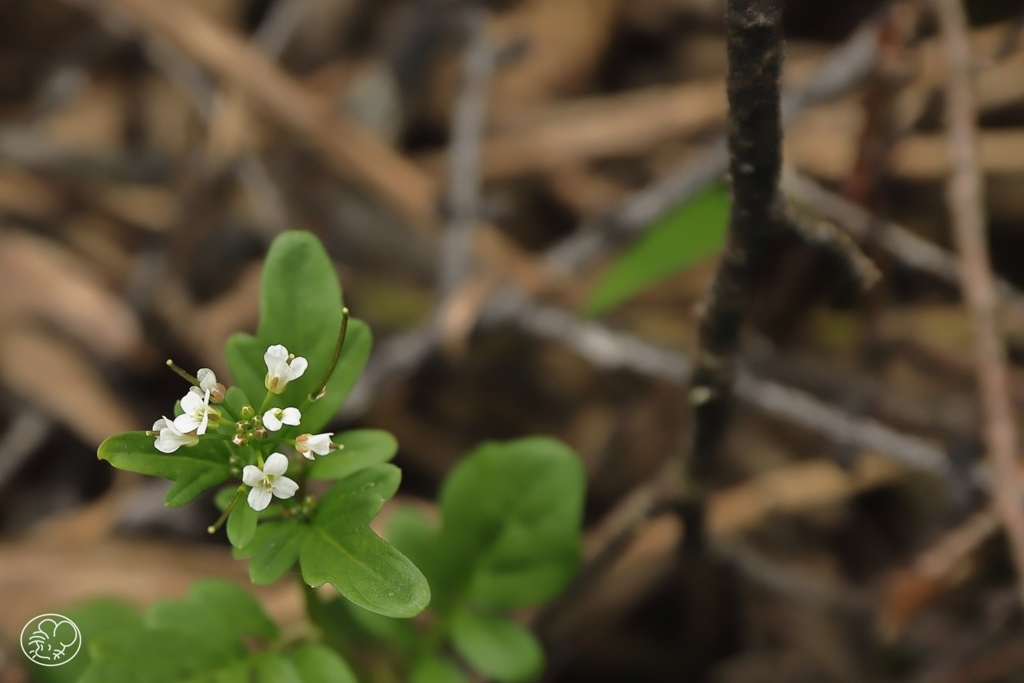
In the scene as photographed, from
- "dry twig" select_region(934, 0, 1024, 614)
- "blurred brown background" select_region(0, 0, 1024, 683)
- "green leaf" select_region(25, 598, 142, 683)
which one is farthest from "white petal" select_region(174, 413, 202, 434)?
"dry twig" select_region(934, 0, 1024, 614)

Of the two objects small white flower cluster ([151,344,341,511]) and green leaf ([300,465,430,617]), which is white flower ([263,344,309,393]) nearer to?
small white flower cluster ([151,344,341,511])

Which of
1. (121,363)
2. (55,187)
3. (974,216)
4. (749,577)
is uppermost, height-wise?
(974,216)

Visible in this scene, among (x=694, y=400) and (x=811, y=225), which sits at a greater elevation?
(x=811, y=225)

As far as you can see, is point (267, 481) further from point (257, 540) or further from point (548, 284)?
point (548, 284)

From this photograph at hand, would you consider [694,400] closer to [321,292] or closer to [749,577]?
[321,292]

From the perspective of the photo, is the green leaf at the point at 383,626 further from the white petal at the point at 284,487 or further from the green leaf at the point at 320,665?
the white petal at the point at 284,487

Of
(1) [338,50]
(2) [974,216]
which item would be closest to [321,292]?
(2) [974,216]

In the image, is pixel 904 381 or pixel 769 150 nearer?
pixel 769 150
